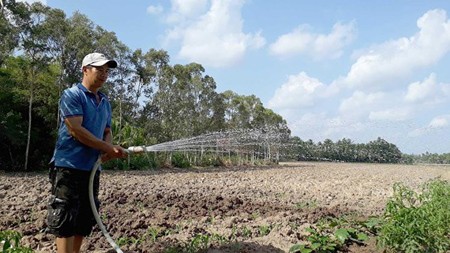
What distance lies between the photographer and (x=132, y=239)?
13.6 ft

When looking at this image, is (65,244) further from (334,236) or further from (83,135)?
(334,236)

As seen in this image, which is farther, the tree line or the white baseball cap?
the tree line

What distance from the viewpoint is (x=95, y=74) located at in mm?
2977


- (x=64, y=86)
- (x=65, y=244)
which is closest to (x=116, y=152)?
(x=65, y=244)

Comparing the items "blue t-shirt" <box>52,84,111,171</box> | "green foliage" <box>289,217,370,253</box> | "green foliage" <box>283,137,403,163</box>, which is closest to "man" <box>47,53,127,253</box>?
"blue t-shirt" <box>52,84,111,171</box>

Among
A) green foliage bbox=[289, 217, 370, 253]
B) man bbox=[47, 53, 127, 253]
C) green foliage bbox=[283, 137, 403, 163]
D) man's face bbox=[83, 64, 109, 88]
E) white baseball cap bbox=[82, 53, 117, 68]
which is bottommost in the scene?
green foliage bbox=[289, 217, 370, 253]

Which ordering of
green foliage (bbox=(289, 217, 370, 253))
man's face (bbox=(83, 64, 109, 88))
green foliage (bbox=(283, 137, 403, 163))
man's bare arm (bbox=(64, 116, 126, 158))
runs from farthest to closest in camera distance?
green foliage (bbox=(283, 137, 403, 163)) < green foliage (bbox=(289, 217, 370, 253)) < man's face (bbox=(83, 64, 109, 88)) < man's bare arm (bbox=(64, 116, 126, 158))

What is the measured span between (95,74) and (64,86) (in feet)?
54.1

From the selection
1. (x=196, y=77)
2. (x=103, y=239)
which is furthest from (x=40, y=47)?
(x=196, y=77)

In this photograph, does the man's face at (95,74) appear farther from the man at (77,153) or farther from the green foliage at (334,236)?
the green foliage at (334,236)

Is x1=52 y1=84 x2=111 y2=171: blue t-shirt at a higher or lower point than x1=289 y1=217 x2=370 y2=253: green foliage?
higher

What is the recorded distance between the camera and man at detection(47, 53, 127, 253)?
2.86m

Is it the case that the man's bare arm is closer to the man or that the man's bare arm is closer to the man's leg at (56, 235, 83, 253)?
the man

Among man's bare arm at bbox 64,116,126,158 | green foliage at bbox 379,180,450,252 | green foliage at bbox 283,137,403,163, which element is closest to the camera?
man's bare arm at bbox 64,116,126,158
